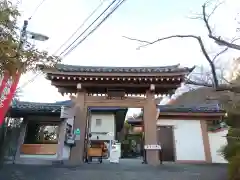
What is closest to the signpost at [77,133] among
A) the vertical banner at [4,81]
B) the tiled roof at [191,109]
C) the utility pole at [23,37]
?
the vertical banner at [4,81]

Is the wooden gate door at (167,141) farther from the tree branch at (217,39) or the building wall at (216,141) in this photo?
the tree branch at (217,39)

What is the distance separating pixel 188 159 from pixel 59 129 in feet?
24.6

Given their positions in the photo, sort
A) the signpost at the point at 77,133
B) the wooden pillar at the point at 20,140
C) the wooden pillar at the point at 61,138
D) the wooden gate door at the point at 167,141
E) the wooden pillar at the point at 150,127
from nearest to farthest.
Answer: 1. the wooden pillar at the point at 150,127
2. the signpost at the point at 77,133
3. the wooden pillar at the point at 20,140
4. the wooden pillar at the point at 61,138
5. the wooden gate door at the point at 167,141

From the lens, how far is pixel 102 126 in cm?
2225

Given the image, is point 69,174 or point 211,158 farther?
point 211,158

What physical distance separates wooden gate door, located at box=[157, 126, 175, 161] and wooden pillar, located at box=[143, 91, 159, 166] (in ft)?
14.8

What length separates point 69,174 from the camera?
22.1 ft

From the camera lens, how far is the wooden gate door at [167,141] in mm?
14078

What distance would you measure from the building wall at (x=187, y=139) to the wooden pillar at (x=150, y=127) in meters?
4.03

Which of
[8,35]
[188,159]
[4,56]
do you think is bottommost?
[188,159]

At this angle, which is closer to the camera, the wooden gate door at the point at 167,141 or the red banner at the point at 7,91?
the red banner at the point at 7,91

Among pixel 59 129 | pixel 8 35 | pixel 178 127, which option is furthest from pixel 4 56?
pixel 178 127

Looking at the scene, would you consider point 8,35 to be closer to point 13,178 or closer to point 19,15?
point 19,15

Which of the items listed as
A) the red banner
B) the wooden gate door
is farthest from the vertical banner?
the wooden gate door
